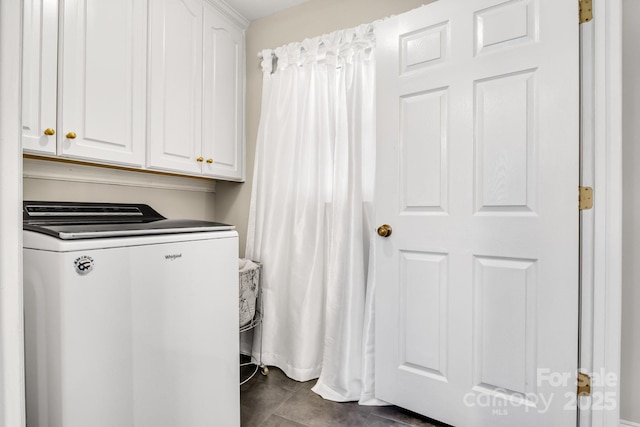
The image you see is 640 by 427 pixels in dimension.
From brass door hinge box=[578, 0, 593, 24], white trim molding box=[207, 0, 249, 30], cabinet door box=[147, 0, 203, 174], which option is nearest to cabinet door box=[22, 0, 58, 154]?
cabinet door box=[147, 0, 203, 174]

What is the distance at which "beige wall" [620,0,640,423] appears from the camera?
4.27ft

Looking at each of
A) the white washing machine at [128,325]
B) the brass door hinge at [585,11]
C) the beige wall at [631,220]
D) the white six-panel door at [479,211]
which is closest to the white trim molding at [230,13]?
the white six-panel door at [479,211]

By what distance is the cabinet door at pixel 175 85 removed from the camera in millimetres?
1626

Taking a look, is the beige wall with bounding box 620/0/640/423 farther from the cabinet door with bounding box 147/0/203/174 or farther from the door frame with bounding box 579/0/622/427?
the cabinet door with bounding box 147/0/203/174

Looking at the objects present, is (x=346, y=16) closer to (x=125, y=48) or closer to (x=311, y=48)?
(x=311, y=48)

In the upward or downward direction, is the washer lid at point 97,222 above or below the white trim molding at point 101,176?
below

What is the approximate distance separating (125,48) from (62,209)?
2.68 ft

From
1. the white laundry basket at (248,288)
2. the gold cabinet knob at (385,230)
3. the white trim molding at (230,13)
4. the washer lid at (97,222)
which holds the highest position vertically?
the white trim molding at (230,13)

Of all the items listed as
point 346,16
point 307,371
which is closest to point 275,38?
point 346,16

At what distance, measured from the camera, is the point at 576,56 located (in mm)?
1190

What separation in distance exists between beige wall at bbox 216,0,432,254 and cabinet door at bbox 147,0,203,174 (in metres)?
0.43

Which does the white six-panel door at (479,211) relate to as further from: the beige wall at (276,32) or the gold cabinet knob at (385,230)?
the beige wall at (276,32)

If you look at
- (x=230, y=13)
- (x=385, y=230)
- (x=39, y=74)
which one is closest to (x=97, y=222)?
(x=39, y=74)

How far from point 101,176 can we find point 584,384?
2.41 metres
